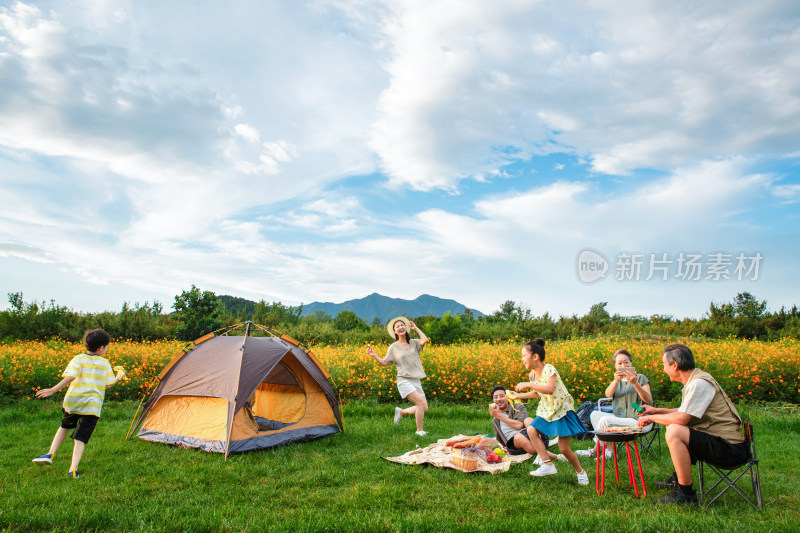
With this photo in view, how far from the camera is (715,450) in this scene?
473cm

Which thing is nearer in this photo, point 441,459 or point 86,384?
point 86,384

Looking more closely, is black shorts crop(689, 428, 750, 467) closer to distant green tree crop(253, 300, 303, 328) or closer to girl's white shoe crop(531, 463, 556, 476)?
girl's white shoe crop(531, 463, 556, 476)

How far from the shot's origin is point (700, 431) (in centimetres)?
483

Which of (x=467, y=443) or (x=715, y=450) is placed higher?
(x=715, y=450)

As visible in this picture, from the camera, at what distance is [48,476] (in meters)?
5.90

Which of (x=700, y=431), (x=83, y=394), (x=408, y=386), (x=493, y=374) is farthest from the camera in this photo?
(x=493, y=374)

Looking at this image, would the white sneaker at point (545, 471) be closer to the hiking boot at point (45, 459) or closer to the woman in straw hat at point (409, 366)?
the woman in straw hat at point (409, 366)

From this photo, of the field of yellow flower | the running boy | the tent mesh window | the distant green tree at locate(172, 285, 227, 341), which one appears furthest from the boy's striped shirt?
the distant green tree at locate(172, 285, 227, 341)

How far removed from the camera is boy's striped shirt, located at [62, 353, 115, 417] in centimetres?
599

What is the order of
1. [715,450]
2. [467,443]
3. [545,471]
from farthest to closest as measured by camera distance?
[467,443] → [545,471] → [715,450]

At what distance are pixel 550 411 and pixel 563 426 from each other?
0.68 feet

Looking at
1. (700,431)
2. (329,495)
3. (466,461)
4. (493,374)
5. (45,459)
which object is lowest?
(45,459)

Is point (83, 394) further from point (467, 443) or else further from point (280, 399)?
point (467, 443)

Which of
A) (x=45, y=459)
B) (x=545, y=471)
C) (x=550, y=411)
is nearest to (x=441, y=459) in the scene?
(x=545, y=471)
